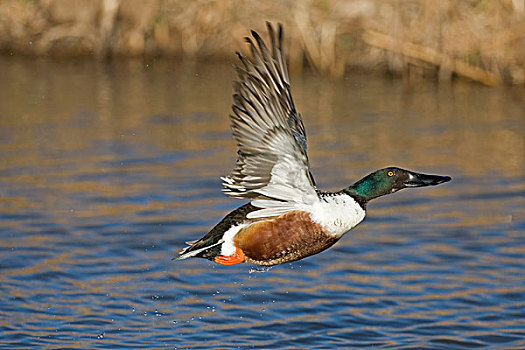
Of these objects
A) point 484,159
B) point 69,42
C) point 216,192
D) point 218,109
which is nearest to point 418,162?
point 484,159

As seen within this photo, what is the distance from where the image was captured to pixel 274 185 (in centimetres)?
511

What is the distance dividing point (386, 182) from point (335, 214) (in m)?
0.53

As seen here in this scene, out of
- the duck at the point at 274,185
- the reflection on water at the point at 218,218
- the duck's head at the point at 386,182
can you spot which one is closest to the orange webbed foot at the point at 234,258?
the duck at the point at 274,185

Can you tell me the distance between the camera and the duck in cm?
489

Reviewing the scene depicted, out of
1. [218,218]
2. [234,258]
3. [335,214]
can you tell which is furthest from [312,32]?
[335,214]

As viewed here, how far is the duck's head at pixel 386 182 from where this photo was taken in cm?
550

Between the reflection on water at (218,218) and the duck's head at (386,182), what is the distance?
4.21 feet

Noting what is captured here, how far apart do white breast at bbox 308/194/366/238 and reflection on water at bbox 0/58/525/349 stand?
1485 mm

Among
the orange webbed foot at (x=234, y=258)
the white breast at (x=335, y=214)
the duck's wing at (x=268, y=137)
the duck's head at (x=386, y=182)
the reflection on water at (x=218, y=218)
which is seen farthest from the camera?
the reflection on water at (x=218, y=218)

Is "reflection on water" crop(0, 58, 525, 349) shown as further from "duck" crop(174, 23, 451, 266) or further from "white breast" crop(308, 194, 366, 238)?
"white breast" crop(308, 194, 366, 238)

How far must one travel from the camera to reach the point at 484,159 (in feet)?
36.3

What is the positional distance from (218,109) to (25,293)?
19.8 feet

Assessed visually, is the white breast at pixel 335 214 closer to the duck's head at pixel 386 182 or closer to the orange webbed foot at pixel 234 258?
the duck's head at pixel 386 182

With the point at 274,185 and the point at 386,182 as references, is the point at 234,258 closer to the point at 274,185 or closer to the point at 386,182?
the point at 274,185
